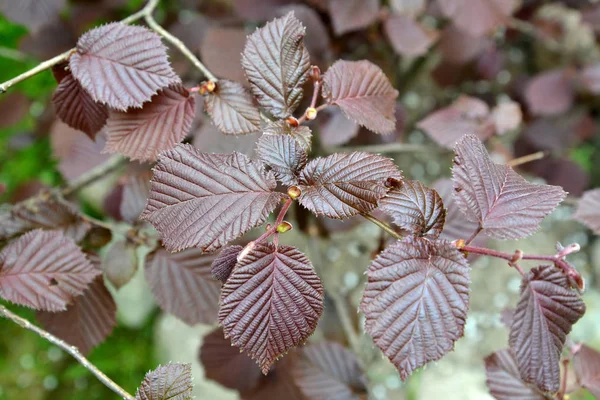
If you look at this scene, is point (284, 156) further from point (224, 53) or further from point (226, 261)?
point (224, 53)

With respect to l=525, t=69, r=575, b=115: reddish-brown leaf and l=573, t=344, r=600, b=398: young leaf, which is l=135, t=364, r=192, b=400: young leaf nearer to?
l=573, t=344, r=600, b=398: young leaf

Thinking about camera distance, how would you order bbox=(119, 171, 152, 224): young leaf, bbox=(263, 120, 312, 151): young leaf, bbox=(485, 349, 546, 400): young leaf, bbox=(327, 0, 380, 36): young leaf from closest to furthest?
bbox=(263, 120, 312, 151): young leaf < bbox=(485, 349, 546, 400): young leaf < bbox=(119, 171, 152, 224): young leaf < bbox=(327, 0, 380, 36): young leaf

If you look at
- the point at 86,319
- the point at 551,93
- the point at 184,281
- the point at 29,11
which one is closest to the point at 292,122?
the point at 184,281

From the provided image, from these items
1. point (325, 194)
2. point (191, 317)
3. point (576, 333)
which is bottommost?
point (576, 333)

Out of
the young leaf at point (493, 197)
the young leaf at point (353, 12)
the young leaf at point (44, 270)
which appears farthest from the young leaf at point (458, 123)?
the young leaf at point (44, 270)

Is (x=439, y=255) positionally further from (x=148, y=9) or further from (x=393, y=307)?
(x=148, y=9)

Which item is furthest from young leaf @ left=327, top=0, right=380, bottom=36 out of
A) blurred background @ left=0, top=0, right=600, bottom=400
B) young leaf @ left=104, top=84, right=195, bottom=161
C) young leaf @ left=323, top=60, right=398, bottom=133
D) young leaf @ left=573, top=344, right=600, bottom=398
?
young leaf @ left=573, top=344, right=600, bottom=398

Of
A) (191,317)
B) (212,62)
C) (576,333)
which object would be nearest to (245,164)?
(191,317)
